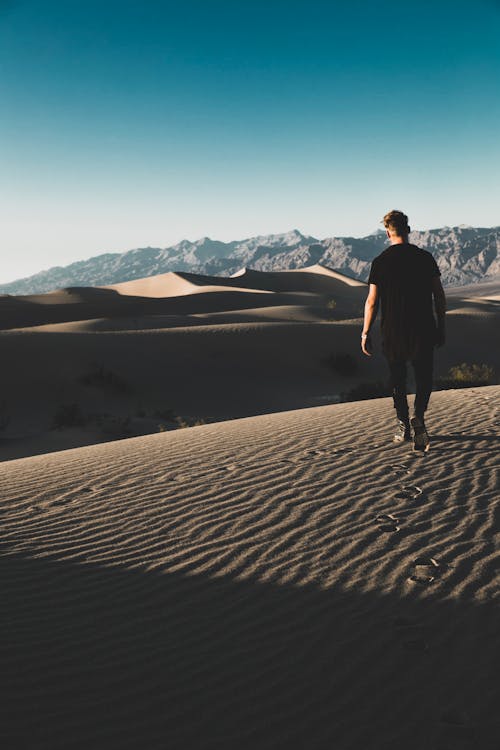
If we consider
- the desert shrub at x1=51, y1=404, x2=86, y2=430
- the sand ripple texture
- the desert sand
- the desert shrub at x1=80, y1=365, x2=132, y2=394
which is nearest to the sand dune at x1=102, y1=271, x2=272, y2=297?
the desert sand

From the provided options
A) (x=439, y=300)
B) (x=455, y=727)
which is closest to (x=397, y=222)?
(x=439, y=300)

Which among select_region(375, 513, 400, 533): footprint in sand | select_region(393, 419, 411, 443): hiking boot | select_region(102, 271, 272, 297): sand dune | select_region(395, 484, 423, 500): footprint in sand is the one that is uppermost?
select_region(102, 271, 272, 297): sand dune

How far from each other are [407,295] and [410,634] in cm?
388

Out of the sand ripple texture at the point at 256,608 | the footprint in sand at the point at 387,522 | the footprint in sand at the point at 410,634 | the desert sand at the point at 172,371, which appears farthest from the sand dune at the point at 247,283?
the footprint in sand at the point at 410,634

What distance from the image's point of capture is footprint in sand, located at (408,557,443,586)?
3500mm

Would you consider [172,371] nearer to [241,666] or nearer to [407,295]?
[407,295]

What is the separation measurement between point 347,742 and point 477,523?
2464 mm

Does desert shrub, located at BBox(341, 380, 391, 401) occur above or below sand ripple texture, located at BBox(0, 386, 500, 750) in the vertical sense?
below

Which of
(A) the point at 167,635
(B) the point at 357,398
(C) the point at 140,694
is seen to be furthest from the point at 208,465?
(B) the point at 357,398

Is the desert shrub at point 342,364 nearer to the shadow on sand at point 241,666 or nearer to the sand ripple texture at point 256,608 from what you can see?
the sand ripple texture at point 256,608

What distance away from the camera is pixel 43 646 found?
292 centimetres

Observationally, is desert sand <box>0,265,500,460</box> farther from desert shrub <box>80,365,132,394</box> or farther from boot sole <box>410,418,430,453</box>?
boot sole <box>410,418,430,453</box>

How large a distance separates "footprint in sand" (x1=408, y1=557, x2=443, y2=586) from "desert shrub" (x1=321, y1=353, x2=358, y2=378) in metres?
18.1

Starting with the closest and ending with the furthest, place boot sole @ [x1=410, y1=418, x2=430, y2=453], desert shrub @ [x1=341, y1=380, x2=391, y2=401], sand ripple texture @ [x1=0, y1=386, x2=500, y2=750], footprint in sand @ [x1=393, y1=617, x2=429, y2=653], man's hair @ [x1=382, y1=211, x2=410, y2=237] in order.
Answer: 1. sand ripple texture @ [x1=0, y1=386, x2=500, y2=750]
2. footprint in sand @ [x1=393, y1=617, x2=429, y2=653]
3. man's hair @ [x1=382, y1=211, x2=410, y2=237]
4. boot sole @ [x1=410, y1=418, x2=430, y2=453]
5. desert shrub @ [x1=341, y1=380, x2=391, y2=401]
